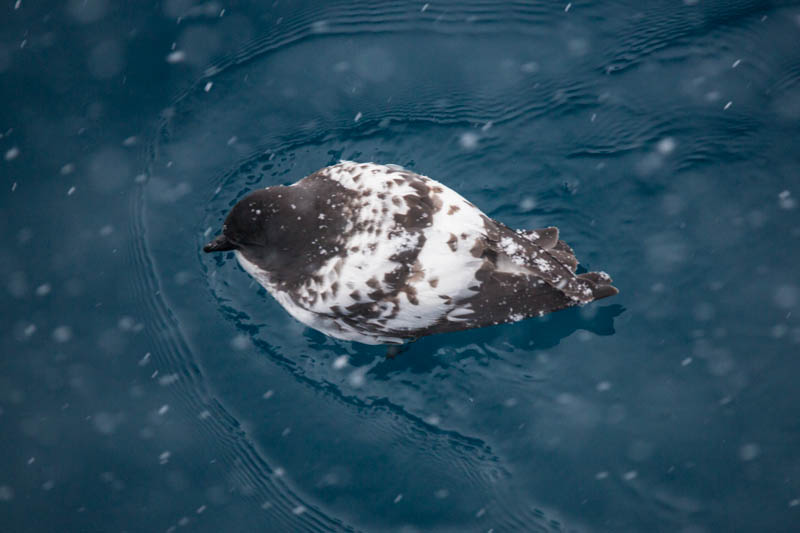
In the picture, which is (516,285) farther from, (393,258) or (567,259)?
(393,258)

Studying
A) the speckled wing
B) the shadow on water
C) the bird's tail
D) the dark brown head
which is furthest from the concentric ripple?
the dark brown head

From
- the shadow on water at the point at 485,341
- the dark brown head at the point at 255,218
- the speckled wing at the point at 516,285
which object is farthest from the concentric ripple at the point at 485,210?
the dark brown head at the point at 255,218

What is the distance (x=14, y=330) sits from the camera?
4254mm

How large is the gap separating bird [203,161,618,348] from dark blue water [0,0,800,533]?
0.80 metres

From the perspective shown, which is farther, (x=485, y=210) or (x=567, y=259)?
(x=485, y=210)

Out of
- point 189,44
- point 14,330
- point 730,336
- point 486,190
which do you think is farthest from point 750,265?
point 14,330

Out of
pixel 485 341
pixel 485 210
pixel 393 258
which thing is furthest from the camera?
pixel 485 210

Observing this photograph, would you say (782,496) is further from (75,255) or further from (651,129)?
(75,255)

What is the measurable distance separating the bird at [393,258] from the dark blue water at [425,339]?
2.61 ft

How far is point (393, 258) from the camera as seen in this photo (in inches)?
112

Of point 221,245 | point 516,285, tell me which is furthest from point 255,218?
point 516,285

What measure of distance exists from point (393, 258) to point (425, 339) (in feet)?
3.55

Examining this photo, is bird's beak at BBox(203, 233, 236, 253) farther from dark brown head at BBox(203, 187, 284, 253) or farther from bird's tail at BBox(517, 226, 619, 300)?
bird's tail at BBox(517, 226, 619, 300)

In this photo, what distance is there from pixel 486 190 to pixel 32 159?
Answer: 357 centimetres
